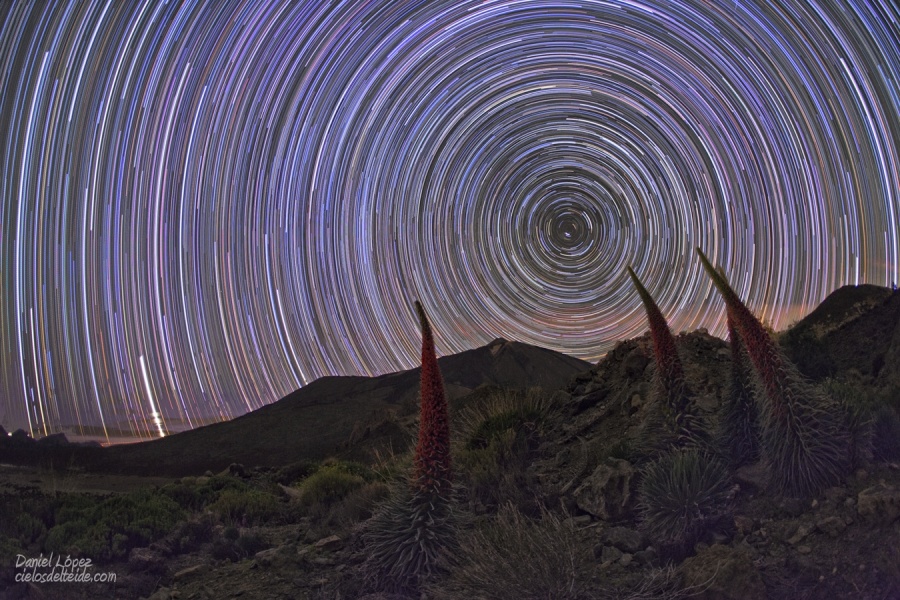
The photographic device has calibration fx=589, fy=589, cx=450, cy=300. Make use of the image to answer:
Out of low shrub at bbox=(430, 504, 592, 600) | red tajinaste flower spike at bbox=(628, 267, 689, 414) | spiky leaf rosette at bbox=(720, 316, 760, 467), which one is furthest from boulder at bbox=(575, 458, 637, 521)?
low shrub at bbox=(430, 504, 592, 600)

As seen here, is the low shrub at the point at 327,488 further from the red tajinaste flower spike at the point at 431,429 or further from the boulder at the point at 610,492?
the red tajinaste flower spike at the point at 431,429

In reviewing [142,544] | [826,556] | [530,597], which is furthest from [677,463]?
[142,544]

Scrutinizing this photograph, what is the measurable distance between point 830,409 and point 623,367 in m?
7.35

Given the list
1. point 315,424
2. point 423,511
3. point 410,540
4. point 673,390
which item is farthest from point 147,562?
point 315,424

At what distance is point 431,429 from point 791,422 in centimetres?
411

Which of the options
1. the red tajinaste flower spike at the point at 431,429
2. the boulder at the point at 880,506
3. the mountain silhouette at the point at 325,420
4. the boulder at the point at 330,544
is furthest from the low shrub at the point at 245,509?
the boulder at the point at 880,506

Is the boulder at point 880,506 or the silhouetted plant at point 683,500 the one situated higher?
the silhouetted plant at point 683,500

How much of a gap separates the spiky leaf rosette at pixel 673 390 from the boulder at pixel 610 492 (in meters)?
0.86

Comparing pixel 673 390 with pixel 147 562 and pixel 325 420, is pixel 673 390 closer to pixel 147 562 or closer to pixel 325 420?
pixel 147 562

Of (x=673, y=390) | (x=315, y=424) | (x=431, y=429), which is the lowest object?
(x=673, y=390)

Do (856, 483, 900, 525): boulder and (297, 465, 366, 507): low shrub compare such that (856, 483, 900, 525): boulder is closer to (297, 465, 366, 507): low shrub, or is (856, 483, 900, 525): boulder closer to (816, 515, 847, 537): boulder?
(816, 515, 847, 537): boulder

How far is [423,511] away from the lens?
21.3 feet

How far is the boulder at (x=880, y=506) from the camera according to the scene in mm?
5590

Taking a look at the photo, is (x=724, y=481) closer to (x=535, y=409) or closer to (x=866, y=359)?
(x=535, y=409)
